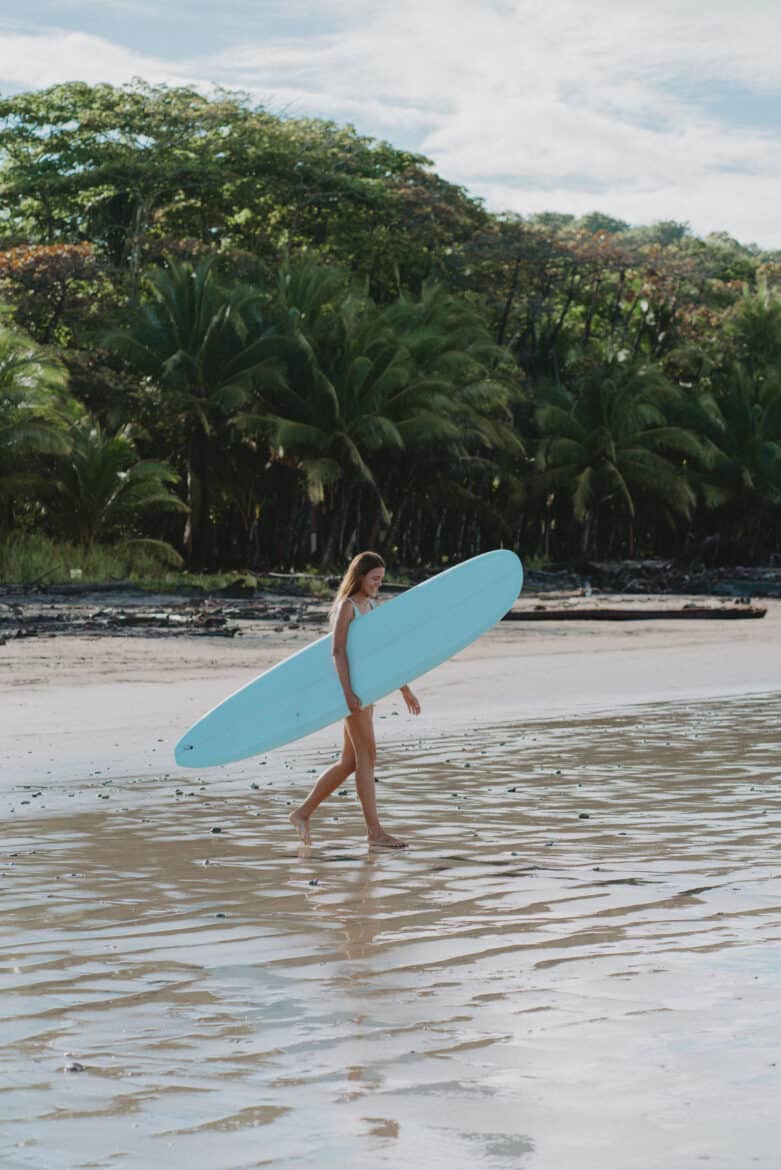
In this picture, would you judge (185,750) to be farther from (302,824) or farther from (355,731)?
(355,731)

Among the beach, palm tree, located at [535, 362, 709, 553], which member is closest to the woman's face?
the beach

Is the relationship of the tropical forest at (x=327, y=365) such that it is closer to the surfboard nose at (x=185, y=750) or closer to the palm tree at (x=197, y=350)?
the palm tree at (x=197, y=350)

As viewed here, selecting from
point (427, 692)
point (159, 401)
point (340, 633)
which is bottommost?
point (427, 692)

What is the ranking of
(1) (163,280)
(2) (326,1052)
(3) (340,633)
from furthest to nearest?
1. (1) (163,280)
2. (3) (340,633)
3. (2) (326,1052)

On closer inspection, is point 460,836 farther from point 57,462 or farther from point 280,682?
point 57,462

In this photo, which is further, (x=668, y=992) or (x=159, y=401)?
(x=159, y=401)

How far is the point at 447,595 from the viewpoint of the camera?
8.23 metres

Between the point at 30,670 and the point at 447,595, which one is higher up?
the point at 447,595

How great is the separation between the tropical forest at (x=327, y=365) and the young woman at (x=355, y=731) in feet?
65.4

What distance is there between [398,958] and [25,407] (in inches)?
931

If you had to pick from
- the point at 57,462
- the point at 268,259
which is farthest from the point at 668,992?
the point at 268,259

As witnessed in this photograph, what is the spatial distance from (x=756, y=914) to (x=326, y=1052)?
207 centimetres

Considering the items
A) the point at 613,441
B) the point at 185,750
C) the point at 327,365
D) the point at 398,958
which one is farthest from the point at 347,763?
the point at 613,441

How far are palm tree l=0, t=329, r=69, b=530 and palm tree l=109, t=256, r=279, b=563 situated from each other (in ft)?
13.3
